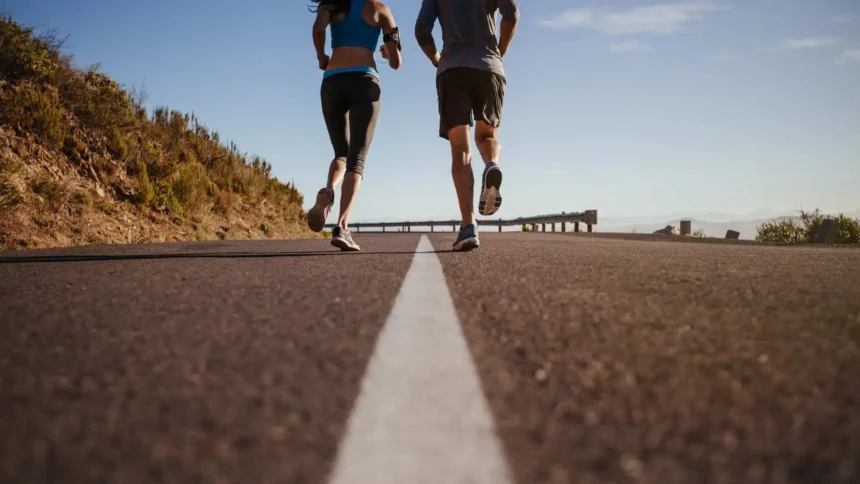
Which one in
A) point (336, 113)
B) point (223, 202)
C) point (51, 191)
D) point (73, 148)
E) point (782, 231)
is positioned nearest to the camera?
point (336, 113)

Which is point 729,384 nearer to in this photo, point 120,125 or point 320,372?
point 320,372

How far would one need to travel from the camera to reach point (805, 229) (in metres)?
18.8

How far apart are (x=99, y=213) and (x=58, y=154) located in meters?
1.22

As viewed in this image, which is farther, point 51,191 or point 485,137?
point 51,191

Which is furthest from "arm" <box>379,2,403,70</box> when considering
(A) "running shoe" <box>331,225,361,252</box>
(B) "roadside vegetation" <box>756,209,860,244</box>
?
(B) "roadside vegetation" <box>756,209,860,244</box>

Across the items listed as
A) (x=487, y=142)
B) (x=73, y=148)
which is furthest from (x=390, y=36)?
(x=73, y=148)

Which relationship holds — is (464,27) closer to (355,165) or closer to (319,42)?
(319,42)

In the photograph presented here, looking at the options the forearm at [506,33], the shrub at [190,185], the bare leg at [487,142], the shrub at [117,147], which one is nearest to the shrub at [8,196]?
the shrub at [117,147]

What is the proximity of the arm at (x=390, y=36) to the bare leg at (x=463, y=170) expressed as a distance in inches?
41.6

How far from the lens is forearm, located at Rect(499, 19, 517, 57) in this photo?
587 centimetres

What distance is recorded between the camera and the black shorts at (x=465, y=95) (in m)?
5.85

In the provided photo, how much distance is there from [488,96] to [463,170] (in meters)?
0.75

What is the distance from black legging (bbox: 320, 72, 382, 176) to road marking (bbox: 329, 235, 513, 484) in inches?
177

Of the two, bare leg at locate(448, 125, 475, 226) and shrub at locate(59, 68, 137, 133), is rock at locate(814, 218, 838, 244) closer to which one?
bare leg at locate(448, 125, 475, 226)
